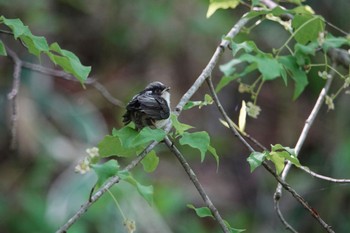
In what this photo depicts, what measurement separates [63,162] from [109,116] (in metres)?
0.88

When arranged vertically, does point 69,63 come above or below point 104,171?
above

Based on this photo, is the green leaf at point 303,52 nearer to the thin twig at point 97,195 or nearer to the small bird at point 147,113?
the small bird at point 147,113

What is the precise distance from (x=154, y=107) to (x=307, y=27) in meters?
0.65

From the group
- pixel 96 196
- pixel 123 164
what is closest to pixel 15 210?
pixel 123 164

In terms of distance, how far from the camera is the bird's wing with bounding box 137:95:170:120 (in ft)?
6.32

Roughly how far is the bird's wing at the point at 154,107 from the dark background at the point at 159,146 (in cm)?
204

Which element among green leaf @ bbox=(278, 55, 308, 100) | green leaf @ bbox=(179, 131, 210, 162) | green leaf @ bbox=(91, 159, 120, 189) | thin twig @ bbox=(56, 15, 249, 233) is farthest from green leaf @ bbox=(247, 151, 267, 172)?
green leaf @ bbox=(278, 55, 308, 100)

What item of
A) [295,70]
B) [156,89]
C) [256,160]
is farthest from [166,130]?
[295,70]

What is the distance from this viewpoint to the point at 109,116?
549cm

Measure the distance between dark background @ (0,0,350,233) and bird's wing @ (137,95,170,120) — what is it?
2.04 meters

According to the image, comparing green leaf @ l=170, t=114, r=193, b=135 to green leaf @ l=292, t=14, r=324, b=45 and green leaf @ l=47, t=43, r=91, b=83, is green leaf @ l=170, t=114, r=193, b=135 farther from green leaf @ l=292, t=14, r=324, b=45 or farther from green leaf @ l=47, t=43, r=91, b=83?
green leaf @ l=292, t=14, r=324, b=45

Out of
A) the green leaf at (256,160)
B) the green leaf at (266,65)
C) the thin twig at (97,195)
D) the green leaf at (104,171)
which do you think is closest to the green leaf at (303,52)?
the green leaf at (266,65)

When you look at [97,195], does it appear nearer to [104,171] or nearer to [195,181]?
[104,171]

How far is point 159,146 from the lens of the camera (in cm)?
462
